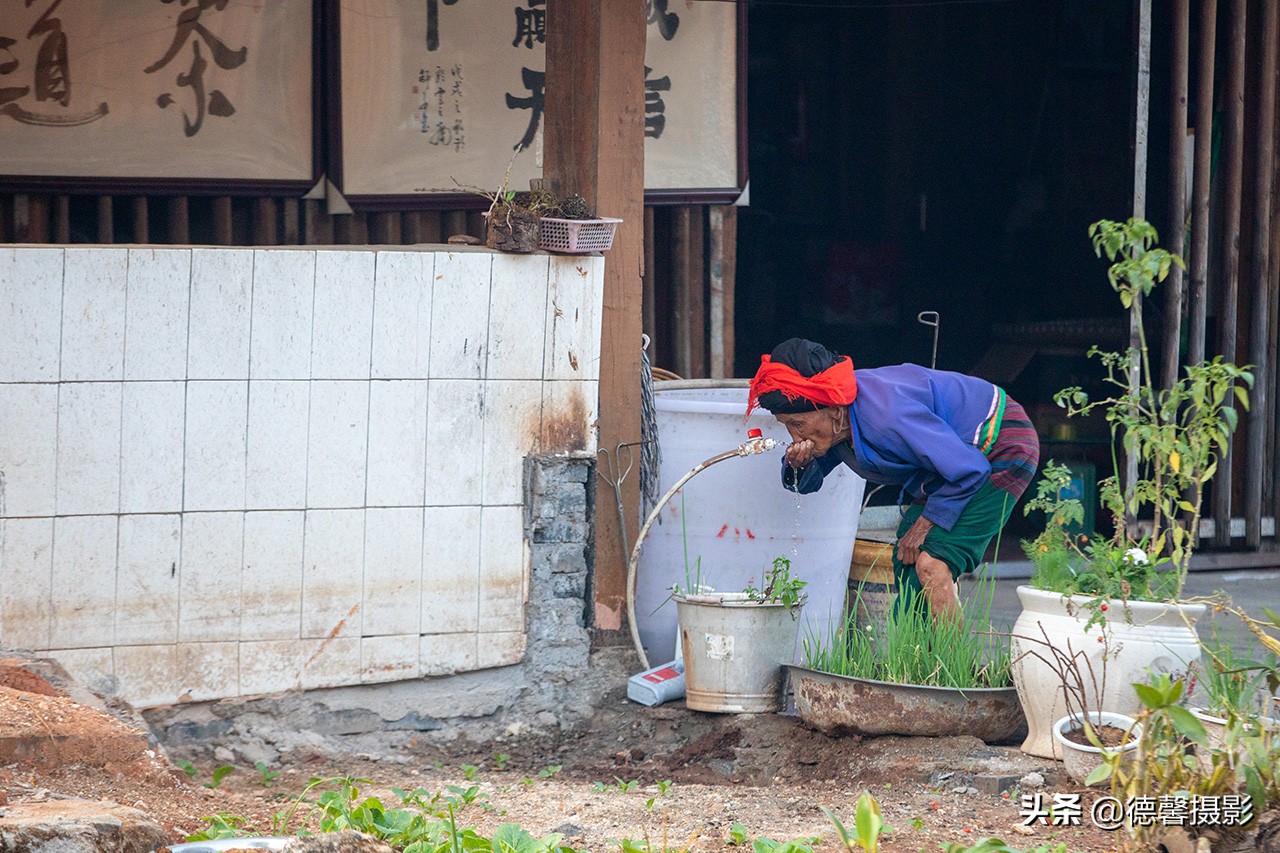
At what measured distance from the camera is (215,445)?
189 inches

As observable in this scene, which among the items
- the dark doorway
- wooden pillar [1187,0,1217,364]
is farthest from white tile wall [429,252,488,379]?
the dark doorway

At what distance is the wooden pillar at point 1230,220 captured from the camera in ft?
24.0

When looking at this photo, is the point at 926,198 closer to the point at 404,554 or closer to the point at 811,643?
the point at 811,643

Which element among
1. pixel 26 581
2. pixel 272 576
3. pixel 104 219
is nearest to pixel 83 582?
A: pixel 26 581

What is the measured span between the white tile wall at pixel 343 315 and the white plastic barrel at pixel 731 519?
1.29 metres

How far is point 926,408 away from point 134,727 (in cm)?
297

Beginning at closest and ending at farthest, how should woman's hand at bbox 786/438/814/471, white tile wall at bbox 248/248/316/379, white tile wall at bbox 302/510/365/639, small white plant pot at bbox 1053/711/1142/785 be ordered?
1. small white plant pot at bbox 1053/711/1142/785
2. white tile wall at bbox 248/248/316/379
3. white tile wall at bbox 302/510/365/639
4. woman's hand at bbox 786/438/814/471

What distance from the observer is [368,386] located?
5.00m

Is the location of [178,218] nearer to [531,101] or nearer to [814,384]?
[531,101]

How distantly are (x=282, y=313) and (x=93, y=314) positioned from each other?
614 mm

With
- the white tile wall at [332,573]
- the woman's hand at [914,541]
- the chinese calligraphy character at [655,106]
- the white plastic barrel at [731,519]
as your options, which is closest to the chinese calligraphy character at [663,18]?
the chinese calligraphy character at [655,106]

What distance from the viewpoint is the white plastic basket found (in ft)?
16.9

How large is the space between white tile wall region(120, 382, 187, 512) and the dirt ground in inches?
28.4

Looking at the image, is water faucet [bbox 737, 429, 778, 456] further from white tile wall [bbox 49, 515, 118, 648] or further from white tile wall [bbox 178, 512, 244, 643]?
white tile wall [bbox 49, 515, 118, 648]
